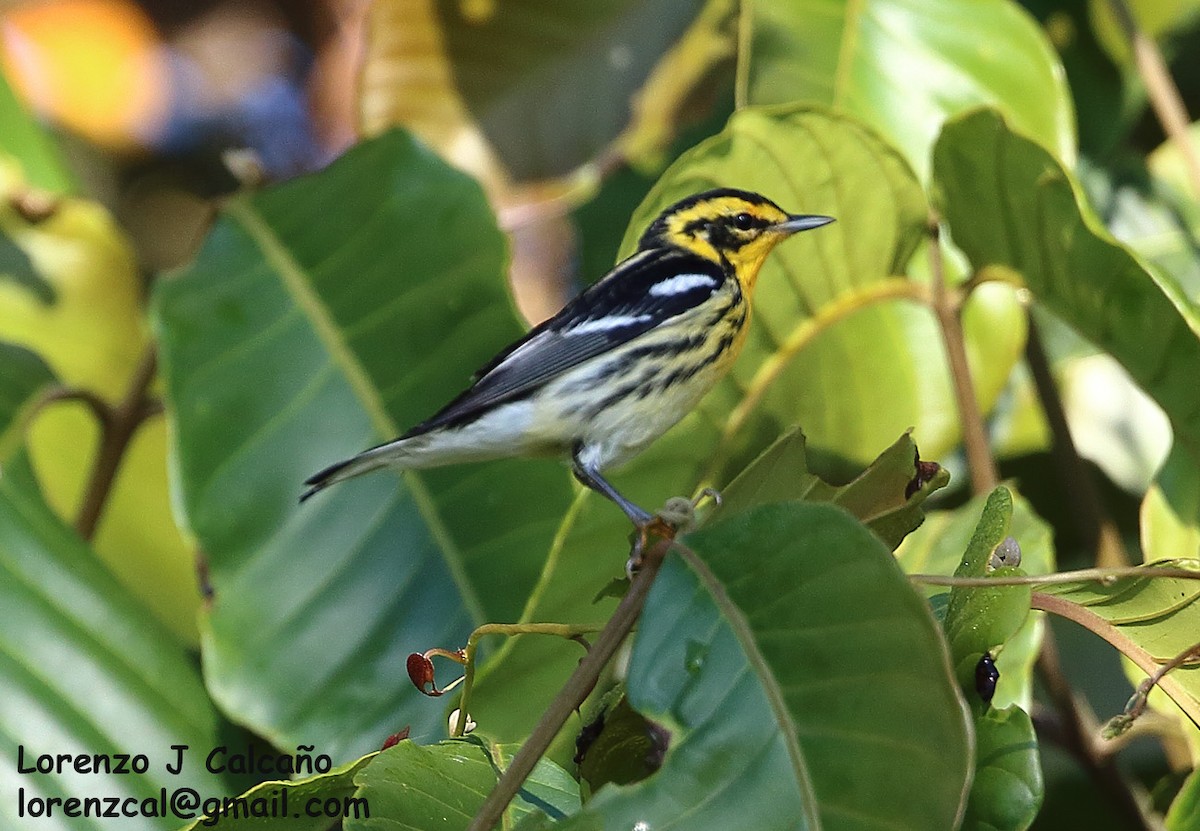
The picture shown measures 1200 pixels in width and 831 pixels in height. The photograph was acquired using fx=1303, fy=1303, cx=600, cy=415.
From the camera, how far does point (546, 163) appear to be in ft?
9.16

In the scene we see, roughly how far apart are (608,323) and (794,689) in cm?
89

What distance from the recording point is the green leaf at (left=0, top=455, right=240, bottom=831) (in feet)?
5.41

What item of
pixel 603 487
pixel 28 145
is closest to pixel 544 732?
pixel 603 487

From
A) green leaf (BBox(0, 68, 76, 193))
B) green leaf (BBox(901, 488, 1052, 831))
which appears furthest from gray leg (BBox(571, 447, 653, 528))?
green leaf (BBox(0, 68, 76, 193))

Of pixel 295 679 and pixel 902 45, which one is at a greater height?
pixel 902 45

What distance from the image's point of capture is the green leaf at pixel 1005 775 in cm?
111

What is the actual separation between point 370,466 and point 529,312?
119 centimetres

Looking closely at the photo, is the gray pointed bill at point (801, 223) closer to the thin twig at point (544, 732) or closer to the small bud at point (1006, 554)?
the small bud at point (1006, 554)

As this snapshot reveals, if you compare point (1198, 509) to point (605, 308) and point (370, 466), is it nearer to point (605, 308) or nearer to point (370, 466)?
point (605, 308)

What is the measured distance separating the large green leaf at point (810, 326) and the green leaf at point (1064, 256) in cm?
9

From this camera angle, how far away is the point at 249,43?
3375 mm

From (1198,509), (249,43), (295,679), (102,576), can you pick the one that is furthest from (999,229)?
(249,43)

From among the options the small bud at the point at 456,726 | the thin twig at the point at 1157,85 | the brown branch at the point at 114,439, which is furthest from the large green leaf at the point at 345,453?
the thin twig at the point at 1157,85

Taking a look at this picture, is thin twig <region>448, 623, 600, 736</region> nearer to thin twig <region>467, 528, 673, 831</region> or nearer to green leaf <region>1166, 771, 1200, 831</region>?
thin twig <region>467, 528, 673, 831</region>
